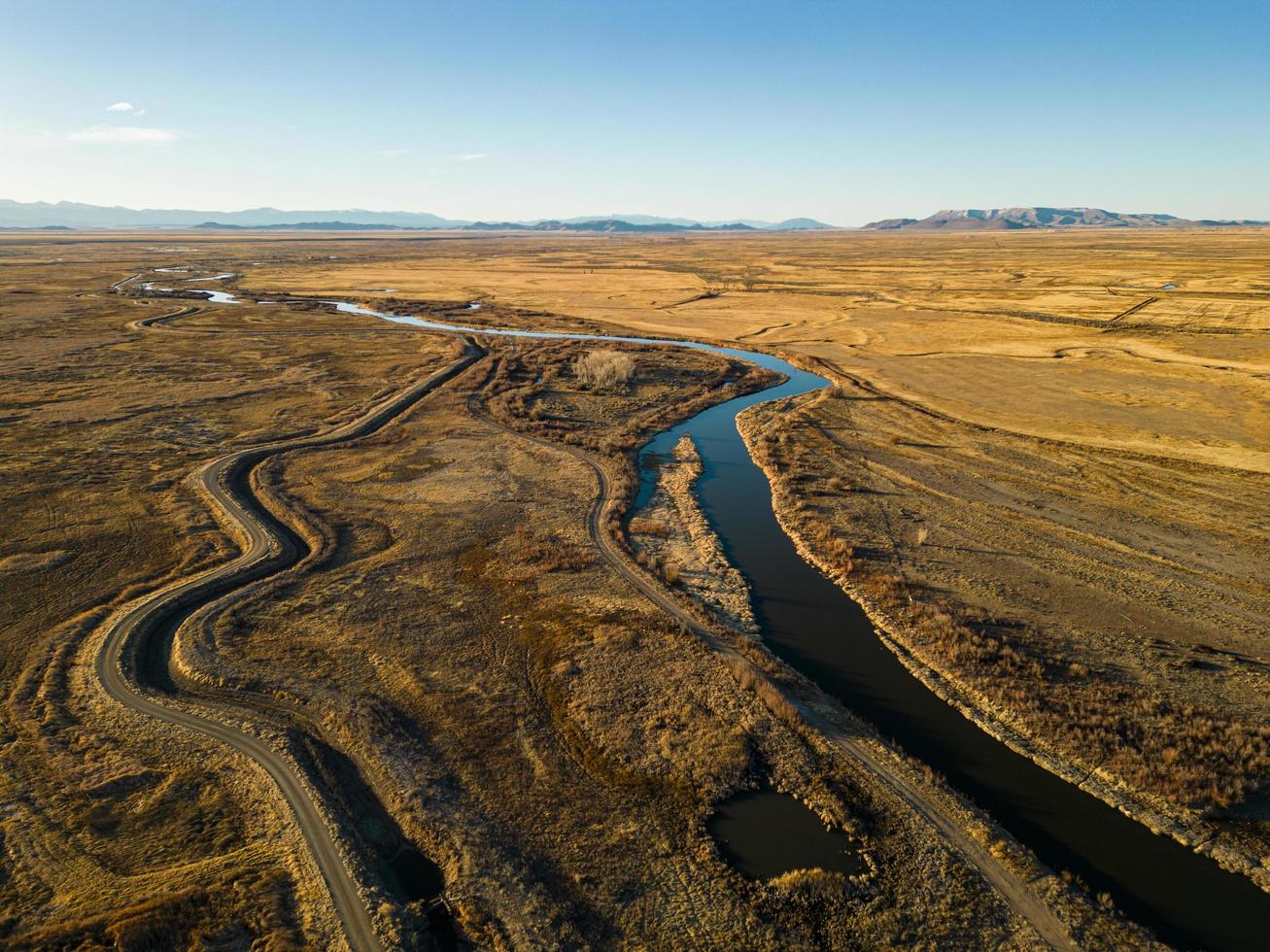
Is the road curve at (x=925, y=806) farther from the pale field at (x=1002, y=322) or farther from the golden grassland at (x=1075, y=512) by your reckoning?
the pale field at (x=1002, y=322)

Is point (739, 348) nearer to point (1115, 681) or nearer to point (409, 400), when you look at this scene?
point (409, 400)

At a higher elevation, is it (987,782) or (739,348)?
(739,348)

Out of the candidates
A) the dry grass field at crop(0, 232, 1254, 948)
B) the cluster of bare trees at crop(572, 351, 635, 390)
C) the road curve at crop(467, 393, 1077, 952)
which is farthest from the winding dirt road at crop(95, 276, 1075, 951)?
the cluster of bare trees at crop(572, 351, 635, 390)

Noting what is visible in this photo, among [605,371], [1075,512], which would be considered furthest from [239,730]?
[605,371]

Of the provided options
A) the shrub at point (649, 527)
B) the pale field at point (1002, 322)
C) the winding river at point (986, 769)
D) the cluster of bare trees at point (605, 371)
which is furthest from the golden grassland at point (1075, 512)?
the cluster of bare trees at point (605, 371)

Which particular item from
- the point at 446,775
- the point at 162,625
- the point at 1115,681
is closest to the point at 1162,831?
the point at 1115,681
